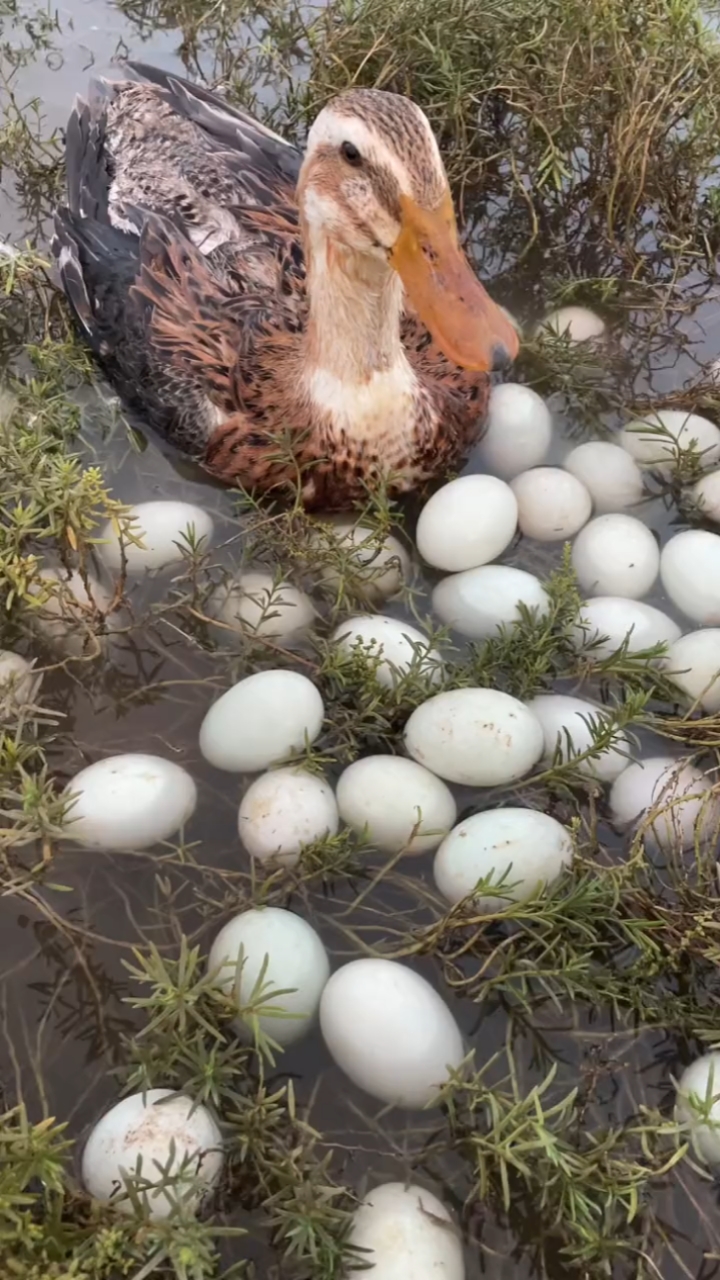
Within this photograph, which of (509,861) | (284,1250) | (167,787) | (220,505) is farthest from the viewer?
(220,505)

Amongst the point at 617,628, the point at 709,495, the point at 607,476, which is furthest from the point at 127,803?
the point at 709,495

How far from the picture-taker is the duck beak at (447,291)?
68.8 inches

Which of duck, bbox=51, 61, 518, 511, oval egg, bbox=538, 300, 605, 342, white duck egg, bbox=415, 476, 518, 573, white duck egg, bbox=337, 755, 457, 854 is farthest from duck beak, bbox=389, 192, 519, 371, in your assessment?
oval egg, bbox=538, 300, 605, 342

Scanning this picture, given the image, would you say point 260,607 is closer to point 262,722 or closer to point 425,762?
point 262,722

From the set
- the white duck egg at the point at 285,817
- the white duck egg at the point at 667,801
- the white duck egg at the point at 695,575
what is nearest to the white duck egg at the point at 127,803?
the white duck egg at the point at 285,817

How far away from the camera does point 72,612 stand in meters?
1.94

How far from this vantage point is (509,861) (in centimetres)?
161

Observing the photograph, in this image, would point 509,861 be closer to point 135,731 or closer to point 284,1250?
point 284,1250

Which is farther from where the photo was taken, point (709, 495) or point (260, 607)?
point (709, 495)

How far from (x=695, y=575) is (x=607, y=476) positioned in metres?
0.37

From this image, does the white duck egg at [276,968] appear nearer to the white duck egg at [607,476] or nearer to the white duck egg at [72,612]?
the white duck egg at [72,612]

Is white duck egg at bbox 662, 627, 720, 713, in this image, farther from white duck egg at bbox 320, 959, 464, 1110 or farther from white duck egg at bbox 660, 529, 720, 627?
white duck egg at bbox 320, 959, 464, 1110

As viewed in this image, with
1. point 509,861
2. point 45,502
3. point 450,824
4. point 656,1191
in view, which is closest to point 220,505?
point 45,502

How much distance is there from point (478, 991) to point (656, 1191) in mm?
367
